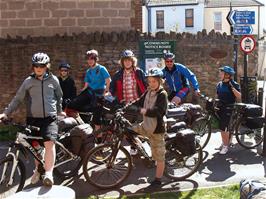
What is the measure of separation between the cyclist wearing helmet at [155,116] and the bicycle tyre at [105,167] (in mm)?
374

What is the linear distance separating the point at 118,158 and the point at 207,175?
1.49m

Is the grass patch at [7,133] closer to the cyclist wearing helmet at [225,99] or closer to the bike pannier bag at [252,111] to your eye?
the cyclist wearing helmet at [225,99]

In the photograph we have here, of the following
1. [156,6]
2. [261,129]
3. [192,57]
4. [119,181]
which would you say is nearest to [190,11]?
[156,6]

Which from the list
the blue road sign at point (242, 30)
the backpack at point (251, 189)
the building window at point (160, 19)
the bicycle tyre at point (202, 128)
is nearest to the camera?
the backpack at point (251, 189)

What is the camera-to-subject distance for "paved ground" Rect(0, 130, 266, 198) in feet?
19.9

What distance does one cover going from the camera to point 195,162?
257 inches

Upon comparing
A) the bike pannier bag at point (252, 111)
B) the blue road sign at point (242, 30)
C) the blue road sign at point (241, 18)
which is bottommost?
the bike pannier bag at point (252, 111)

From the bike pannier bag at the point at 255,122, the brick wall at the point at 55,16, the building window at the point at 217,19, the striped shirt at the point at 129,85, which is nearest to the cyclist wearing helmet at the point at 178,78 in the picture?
the striped shirt at the point at 129,85

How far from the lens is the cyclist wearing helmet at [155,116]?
5.69m

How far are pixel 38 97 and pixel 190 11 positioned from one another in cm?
3656

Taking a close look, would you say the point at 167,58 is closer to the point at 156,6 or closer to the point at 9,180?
the point at 9,180

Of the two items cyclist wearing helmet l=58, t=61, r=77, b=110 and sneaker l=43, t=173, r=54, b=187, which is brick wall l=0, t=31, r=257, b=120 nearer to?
cyclist wearing helmet l=58, t=61, r=77, b=110

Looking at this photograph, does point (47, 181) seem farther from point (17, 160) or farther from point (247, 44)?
point (247, 44)

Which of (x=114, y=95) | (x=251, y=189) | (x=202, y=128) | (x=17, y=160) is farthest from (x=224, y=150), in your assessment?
(x=17, y=160)
